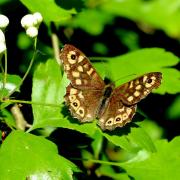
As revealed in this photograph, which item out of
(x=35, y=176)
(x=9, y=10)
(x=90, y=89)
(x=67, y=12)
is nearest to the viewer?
(x=35, y=176)

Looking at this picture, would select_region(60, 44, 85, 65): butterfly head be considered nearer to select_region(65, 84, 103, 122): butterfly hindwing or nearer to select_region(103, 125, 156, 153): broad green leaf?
select_region(65, 84, 103, 122): butterfly hindwing

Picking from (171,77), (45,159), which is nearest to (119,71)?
(171,77)

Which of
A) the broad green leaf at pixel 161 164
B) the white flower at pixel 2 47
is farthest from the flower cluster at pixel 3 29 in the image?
the broad green leaf at pixel 161 164

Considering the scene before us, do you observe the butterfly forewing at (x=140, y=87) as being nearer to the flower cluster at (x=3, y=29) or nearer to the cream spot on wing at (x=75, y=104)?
the cream spot on wing at (x=75, y=104)

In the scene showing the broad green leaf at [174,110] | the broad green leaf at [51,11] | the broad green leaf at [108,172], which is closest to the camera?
the broad green leaf at [51,11]

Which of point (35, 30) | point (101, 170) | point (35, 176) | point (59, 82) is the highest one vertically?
point (35, 30)

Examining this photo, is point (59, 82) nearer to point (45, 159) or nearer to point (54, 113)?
point (54, 113)

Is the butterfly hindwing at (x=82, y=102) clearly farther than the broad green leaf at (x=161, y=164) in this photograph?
No
